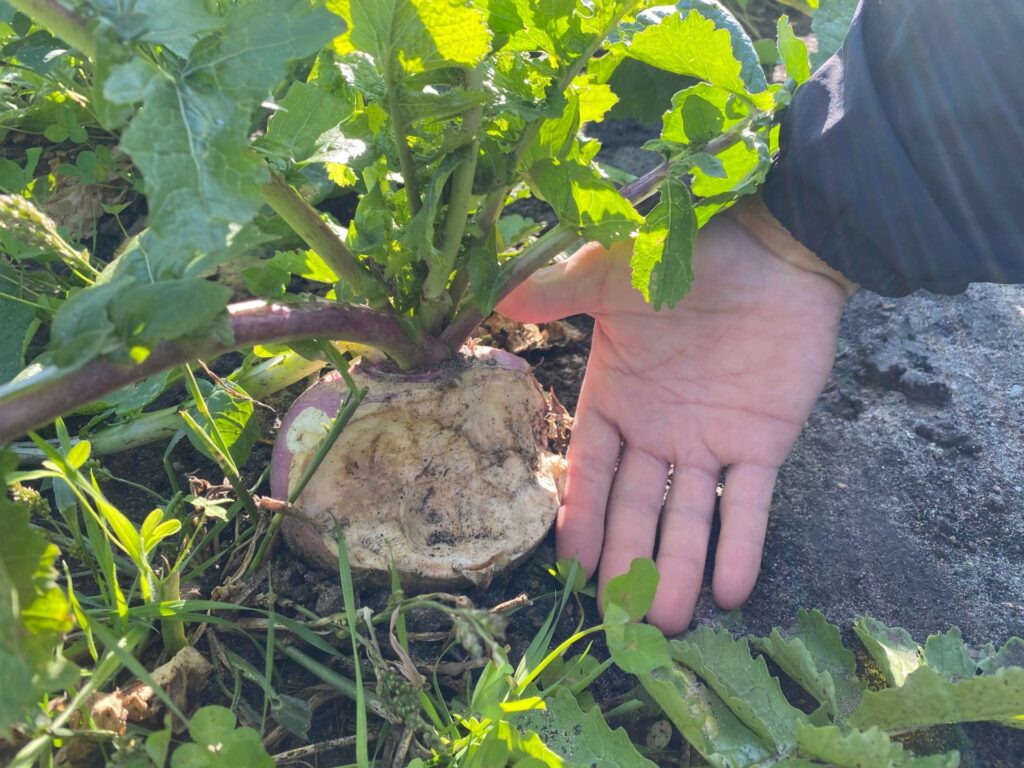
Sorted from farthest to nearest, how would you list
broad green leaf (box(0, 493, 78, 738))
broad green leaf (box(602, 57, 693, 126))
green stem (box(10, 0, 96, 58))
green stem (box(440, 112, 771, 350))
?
broad green leaf (box(602, 57, 693, 126))
green stem (box(440, 112, 771, 350))
green stem (box(10, 0, 96, 58))
broad green leaf (box(0, 493, 78, 738))

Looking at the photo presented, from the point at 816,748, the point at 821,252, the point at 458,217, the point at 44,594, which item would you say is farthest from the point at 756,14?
the point at 44,594

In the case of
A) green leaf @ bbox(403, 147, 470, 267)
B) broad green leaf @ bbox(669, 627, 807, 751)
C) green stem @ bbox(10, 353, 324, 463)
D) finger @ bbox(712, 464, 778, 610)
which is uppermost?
green leaf @ bbox(403, 147, 470, 267)

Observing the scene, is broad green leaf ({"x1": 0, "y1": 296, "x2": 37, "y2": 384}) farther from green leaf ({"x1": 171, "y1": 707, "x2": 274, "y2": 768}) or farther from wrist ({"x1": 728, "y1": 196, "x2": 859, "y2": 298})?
wrist ({"x1": 728, "y1": 196, "x2": 859, "y2": 298})

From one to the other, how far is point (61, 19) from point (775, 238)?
5.12ft

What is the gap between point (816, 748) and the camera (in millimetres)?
1188

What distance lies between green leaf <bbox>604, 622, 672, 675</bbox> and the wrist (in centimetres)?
113

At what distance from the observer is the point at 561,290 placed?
182cm

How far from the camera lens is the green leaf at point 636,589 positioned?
49.7 inches

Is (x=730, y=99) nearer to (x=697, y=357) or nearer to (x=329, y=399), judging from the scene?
(x=697, y=357)

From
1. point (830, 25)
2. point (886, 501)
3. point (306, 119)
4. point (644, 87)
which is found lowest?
point (886, 501)

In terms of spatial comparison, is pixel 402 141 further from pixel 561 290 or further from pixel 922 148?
pixel 922 148

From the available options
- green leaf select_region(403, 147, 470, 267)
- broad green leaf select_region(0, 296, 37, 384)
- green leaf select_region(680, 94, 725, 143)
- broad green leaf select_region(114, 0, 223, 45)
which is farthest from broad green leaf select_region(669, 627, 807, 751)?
broad green leaf select_region(0, 296, 37, 384)

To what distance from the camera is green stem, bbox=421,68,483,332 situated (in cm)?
135

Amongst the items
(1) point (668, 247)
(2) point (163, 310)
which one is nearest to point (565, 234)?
(1) point (668, 247)
